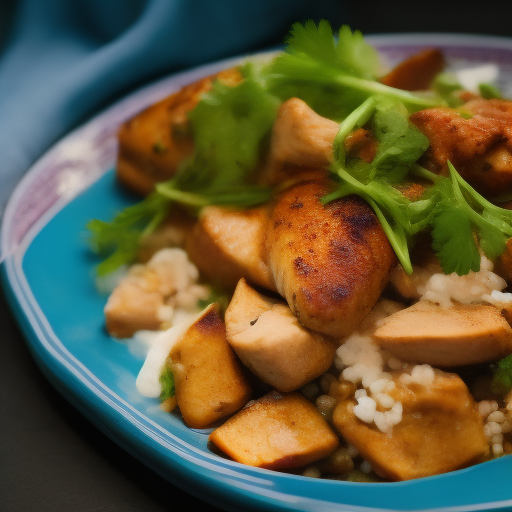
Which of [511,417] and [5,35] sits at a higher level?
[5,35]

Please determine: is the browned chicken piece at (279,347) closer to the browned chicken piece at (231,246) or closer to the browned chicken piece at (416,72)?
the browned chicken piece at (231,246)

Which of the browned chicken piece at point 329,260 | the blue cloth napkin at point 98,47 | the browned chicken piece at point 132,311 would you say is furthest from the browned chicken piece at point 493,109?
the blue cloth napkin at point 98,47

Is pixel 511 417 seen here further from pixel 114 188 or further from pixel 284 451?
pixel 114 188

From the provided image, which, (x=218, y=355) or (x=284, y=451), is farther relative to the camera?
(x=218, y=355)

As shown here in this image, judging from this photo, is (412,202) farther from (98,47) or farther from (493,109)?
(98,47)

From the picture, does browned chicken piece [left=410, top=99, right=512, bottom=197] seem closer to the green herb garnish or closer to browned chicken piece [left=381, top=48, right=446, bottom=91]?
browned chicken piece [left=381, top=48, right=446, bottom=91]

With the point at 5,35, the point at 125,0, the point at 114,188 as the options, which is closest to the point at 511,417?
the point at 114,188
